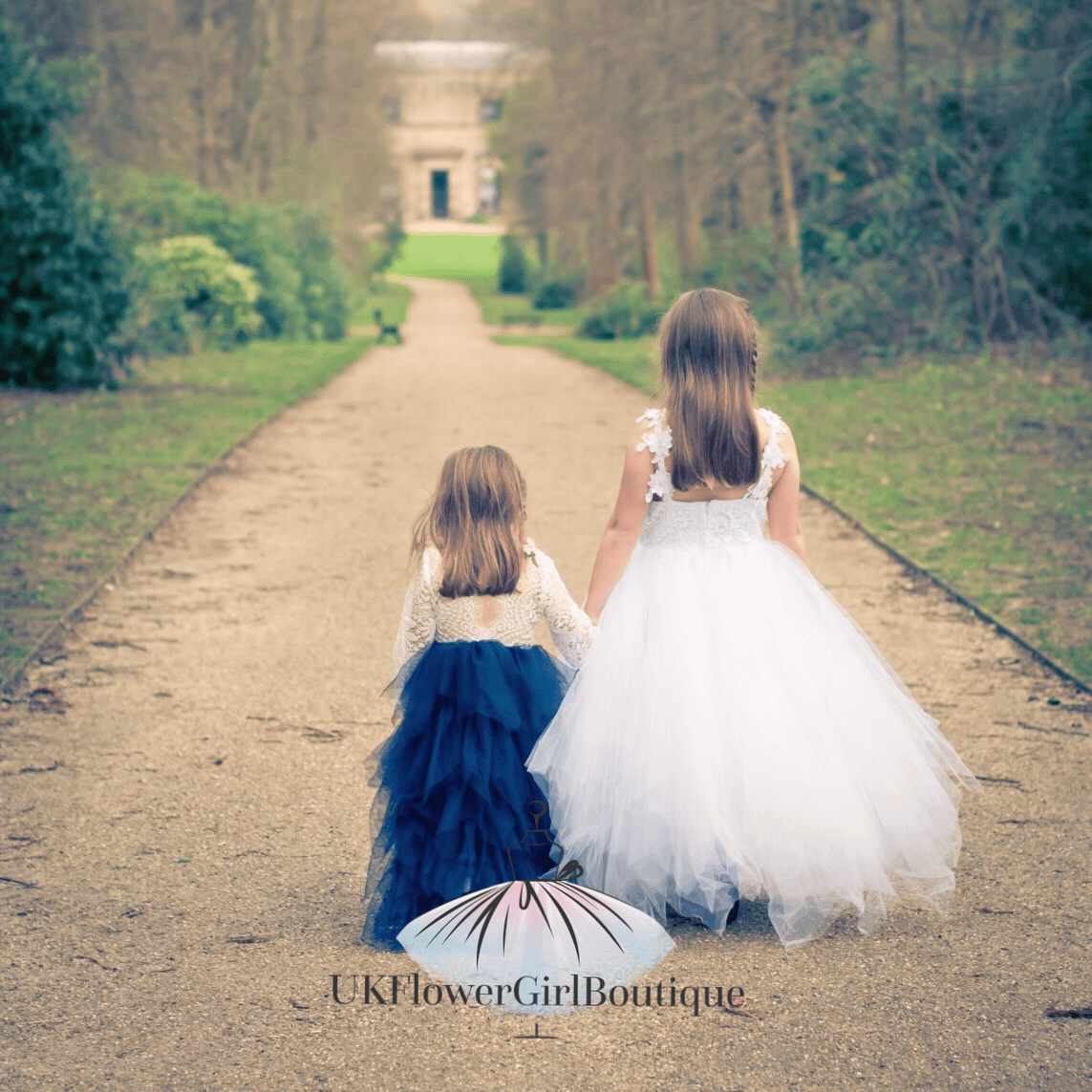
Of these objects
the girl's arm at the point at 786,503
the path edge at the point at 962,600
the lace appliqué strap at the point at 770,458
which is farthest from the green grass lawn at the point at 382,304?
the lace appliqué strap at the point at 770,458

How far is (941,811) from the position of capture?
140 inches

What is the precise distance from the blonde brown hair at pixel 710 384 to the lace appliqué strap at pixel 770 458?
0.06 m

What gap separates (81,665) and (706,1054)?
4032mm

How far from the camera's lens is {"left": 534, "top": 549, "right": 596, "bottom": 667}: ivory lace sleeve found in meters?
3.49

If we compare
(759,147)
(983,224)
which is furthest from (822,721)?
(759,147)

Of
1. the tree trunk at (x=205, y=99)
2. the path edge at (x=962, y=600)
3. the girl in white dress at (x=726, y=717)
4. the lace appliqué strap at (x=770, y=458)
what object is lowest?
the path edge at (x=962, y=600)

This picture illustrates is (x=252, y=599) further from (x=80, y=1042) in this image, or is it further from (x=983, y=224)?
(x=983, y=224)

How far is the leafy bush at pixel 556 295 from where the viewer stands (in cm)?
4041

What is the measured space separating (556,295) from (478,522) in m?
37.9

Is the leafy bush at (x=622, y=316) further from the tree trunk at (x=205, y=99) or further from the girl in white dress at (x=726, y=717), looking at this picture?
the girl in white dress at (x=726, y=717)

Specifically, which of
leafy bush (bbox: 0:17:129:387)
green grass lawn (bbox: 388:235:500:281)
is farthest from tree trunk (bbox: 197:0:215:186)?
green grass lawn (bbox: 388:235:500:281)

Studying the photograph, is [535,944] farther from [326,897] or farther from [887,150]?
[887,150]

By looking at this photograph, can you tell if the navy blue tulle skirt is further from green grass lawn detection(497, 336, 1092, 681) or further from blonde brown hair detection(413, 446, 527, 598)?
green grass lawn detection(497, 336, 1092, 681)

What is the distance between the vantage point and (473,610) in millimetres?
3471
